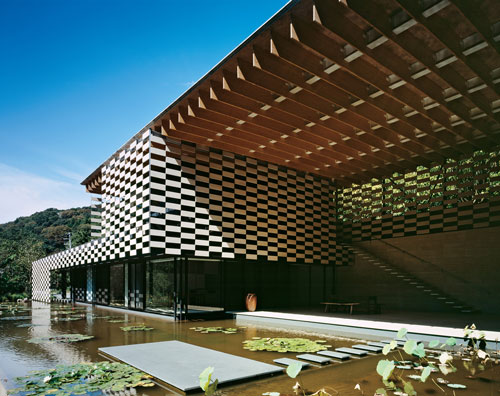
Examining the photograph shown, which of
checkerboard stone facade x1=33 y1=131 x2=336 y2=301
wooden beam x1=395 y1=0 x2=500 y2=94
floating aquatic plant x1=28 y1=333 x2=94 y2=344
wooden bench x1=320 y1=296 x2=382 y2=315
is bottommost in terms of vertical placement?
wooden bench x1=320 y1=296 x2=382 y2=315

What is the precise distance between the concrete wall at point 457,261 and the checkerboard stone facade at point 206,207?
2.49 metres

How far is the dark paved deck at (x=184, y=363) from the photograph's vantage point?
3.91 metres

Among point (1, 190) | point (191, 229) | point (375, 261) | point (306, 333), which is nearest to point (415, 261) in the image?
point (375, 261)

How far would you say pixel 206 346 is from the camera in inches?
238

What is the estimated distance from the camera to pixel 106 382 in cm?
381

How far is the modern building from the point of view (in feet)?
18.9

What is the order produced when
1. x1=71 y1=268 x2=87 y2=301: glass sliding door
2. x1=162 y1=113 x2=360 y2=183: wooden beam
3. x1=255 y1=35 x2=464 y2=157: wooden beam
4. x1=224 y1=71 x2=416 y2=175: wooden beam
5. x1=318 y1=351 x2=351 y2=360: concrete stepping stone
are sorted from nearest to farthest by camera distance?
x1=318 y1=351 x2=351 y2=360: concrete stepping stone < x1=255 y1=35 x2=464 y2=157: wooden beam < x1=224 y1=71 x2=416 y2=175: wooden beam < x1=162 y1=113 x2=360 y2=183: wooden beam < x1=71 y1=268 x2=87 y2=301: glass sliding door

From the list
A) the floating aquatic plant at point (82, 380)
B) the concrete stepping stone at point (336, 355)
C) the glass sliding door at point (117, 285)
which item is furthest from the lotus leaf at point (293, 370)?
the glass sliding door at point (117, 285)

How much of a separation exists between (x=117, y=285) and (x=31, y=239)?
26.4 m

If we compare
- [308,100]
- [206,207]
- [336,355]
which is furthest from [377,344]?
[206,207]

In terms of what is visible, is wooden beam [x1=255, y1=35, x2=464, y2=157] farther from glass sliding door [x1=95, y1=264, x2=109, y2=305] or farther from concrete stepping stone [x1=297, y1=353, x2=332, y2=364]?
glass sliding door [x1=95, y1=264, x2=109, y2=305]

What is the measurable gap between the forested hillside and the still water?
58.2 ft

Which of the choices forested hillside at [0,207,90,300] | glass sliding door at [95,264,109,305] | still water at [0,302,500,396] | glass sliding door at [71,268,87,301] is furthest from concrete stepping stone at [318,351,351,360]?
forested hillside at [0,207,90,300]

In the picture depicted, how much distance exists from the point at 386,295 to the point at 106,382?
36.8 ft
